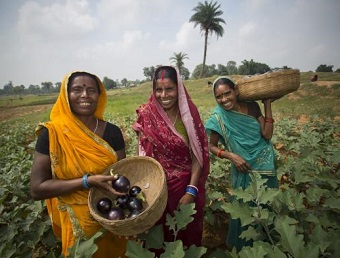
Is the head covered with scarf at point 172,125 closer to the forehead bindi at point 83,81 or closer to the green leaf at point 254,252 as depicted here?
the forehead bindi at point 83,81

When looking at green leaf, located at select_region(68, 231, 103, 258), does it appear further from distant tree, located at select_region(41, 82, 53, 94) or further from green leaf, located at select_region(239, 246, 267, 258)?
distant tree, located at select_region(41, 82, 53, 94)

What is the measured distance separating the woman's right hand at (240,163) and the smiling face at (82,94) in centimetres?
150

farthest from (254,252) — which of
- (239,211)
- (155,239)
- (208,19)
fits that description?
(208,19)

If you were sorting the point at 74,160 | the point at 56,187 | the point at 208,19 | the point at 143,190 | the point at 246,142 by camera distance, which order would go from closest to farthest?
the point at 56,187 < the point at 74,160 < the point at 143,190 < the point at 246,142 < the point at 208,19

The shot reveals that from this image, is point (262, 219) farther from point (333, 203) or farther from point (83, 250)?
point (83, 250)

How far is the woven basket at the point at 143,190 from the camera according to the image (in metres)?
1.56

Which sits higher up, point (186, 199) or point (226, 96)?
point (226, 96)

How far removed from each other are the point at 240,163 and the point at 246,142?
0.25m

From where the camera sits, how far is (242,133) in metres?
2.69

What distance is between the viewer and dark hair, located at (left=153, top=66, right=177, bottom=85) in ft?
7.22

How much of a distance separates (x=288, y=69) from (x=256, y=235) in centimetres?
155

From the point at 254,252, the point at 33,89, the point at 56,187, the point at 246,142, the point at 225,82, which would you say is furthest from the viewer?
the point at 33,89

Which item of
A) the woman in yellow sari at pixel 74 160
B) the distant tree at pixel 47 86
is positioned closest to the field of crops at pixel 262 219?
the woman in yellow sari at pixel 74 160

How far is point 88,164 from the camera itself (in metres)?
1.94
